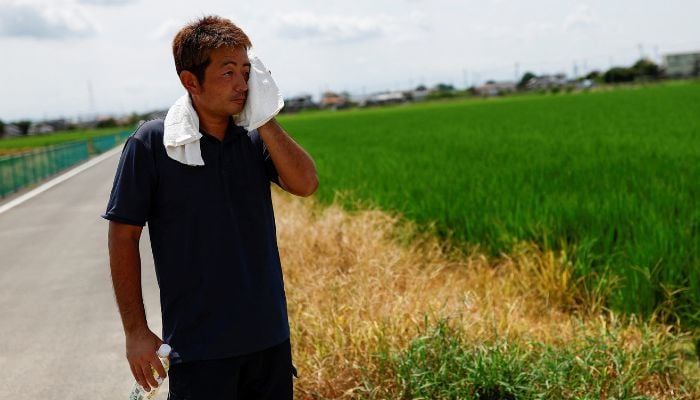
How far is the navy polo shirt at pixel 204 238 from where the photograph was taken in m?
2.21

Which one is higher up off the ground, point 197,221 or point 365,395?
point 197,221

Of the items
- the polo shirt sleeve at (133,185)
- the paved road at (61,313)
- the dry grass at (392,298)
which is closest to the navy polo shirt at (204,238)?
the polo shirt sleeve at (133,185)

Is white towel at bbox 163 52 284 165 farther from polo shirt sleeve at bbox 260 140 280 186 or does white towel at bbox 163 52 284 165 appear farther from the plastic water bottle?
the plastic water bottle

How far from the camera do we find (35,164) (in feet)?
65.3

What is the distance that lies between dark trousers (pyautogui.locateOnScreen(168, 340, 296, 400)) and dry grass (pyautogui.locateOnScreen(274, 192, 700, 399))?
1256 mm

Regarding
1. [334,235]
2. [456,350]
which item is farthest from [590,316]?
[334,235]

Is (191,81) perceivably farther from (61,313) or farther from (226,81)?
(61,313)

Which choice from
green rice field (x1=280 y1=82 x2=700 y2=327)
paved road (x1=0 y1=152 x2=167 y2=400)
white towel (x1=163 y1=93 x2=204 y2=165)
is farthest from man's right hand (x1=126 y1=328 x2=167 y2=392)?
green rice field (x1=280 y1=82 x2=700 y2=327)

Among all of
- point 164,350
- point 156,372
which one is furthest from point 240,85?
point 156,372

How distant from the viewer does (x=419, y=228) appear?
7848mm

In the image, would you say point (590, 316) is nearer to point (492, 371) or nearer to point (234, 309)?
point (492, 371)

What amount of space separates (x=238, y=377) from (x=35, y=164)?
758 inches

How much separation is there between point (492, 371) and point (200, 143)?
1.86 metres

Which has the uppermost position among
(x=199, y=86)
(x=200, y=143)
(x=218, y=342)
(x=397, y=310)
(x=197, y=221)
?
(x=199, y=86)
